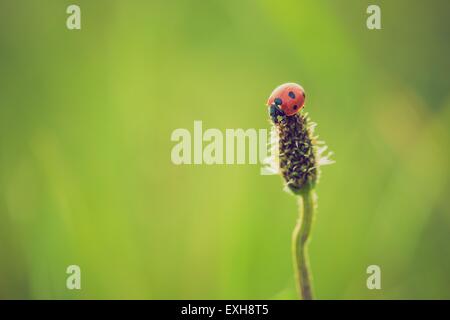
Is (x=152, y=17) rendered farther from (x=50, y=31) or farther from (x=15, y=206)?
(x=15, y=206)

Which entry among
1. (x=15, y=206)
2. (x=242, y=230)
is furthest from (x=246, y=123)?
(x=15, y=206)

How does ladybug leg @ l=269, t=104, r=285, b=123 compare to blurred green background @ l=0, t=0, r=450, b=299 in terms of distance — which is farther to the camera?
blurred green background @ l=0, t=0, r=450, b=299

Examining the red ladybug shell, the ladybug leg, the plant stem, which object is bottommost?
the plant stem

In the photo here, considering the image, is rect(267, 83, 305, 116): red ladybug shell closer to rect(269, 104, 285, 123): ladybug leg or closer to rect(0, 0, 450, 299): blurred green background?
rect(269, 104, 285, 123): ladybug leg

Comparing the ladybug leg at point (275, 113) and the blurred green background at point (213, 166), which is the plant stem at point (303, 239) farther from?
the blurred green background at point (213, 166)

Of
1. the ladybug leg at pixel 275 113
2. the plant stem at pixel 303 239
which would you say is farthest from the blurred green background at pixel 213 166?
the ladybug leg at pixel 275 113

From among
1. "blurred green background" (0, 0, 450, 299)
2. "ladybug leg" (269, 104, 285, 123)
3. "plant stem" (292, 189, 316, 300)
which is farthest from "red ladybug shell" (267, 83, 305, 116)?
"blurred green background" (0, 0, 450, 299)

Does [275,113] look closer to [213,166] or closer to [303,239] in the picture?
[303,239]
